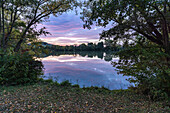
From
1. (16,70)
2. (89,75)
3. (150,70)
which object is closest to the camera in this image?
(150,70)

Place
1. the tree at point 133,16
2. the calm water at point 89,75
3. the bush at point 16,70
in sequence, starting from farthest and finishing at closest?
the calm water at point 89,75, the bush at point 16,70, the tree at point 133,16

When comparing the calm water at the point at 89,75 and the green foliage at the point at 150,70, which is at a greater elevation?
the green foliage at the point at 150,70

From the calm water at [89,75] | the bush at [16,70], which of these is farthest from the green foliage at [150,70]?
the bush at [16,70]

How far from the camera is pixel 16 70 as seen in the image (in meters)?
7.01

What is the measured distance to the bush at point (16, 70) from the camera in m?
6.92

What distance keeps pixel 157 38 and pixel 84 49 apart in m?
114

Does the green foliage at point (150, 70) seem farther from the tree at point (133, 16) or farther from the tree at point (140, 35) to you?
the tree at point (133, 16)

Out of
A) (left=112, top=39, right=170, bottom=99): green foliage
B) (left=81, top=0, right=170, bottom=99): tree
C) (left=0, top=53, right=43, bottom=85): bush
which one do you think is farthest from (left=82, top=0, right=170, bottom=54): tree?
(left=0, top=53, right=43, bottom=85): bush

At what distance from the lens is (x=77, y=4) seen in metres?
10.8

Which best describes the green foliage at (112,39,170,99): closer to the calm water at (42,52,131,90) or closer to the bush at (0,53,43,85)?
the calm water at (42,52,131,90)

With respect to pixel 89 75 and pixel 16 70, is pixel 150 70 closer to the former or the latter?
pixel 16 70

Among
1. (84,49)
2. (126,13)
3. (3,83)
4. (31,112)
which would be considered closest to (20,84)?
(3,83)

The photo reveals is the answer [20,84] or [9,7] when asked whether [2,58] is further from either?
[9,7]

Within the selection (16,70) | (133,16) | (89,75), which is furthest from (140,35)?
(89,75)
